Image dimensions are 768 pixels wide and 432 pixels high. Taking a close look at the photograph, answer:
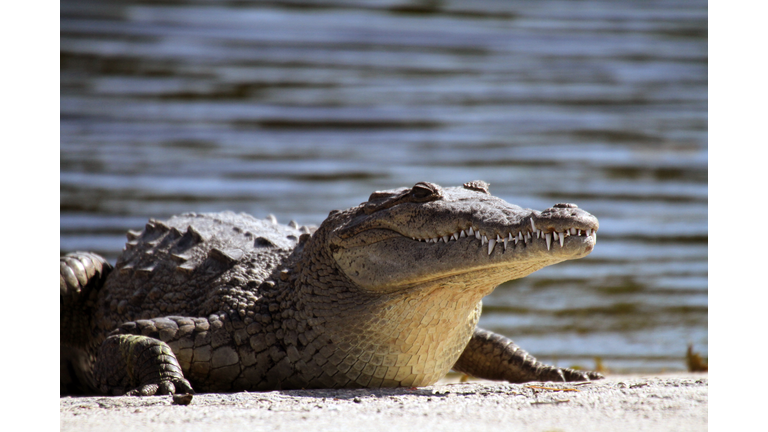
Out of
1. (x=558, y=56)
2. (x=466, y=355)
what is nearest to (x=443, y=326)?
(x=466, y=355)

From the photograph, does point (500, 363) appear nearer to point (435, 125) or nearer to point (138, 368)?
point (138, 368)

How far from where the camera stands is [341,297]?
3.25 m

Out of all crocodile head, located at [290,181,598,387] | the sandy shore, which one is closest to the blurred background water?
crocodile head, located at [290,181,598,387]

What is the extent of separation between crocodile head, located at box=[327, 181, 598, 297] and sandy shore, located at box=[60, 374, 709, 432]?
472 mm

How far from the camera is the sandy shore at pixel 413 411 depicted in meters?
2.35

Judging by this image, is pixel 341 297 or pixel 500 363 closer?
pixel 341 297

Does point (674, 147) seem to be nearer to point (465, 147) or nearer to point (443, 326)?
point (465, 147)

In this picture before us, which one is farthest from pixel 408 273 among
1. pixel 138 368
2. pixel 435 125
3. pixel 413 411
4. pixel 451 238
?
pixel 435 125

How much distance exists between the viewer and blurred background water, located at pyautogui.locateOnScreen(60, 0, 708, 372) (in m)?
7.00

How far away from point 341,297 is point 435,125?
980 centimetres

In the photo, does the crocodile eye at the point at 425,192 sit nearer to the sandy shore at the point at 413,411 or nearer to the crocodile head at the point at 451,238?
the crocodile head at the point at 451,238

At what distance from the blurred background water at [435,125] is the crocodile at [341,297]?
2.72 m

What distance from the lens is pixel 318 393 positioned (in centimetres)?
300

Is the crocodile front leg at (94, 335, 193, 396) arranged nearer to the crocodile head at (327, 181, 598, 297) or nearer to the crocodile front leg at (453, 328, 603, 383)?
the crocodile head at (327, 181, 598, 297)
